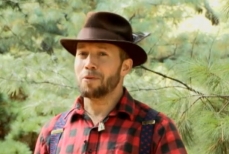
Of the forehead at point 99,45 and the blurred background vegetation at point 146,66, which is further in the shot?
the blurred background vegetation at point 146,66

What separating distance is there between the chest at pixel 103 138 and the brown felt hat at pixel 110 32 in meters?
0.17

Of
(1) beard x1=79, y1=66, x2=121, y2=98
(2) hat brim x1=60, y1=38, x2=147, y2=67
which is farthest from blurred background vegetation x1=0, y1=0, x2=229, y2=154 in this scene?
(1) beard x1=79, y1=66, x2=121, y2=98

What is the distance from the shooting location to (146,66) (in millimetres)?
2400

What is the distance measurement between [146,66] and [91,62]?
131cm

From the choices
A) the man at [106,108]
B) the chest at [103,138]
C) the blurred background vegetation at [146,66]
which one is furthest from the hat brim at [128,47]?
the blurred background vegetation at [146,66]

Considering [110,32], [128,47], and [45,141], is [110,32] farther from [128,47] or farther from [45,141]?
[45,141]

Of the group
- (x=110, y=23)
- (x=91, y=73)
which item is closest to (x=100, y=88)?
(x=91, y=73)

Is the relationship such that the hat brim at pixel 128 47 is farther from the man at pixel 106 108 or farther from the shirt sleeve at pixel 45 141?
the shirt sleeve at pixel 45 141

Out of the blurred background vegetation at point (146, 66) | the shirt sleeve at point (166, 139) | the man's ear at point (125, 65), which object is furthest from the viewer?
the blurred background vegetation at point (146, 66)

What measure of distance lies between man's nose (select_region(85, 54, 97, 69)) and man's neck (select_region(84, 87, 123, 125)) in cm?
8

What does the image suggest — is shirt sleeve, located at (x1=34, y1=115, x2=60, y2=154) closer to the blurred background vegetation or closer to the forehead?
the forehead

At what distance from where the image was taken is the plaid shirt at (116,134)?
3.51 ft

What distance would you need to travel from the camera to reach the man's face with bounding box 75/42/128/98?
3.60 ft

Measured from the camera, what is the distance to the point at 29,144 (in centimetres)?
303
